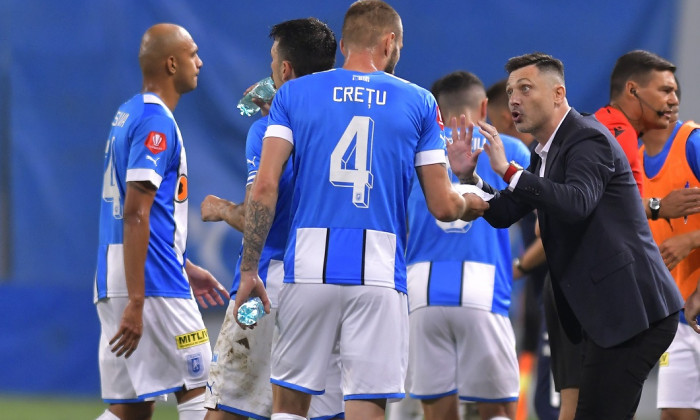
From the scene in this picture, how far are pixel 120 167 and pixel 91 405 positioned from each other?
4664mm

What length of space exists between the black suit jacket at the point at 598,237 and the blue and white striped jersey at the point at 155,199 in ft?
6.37

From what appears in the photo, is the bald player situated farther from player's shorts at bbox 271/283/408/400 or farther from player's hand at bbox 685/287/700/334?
player's hand at bbox 685/287/700/334

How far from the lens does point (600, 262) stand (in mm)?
4551

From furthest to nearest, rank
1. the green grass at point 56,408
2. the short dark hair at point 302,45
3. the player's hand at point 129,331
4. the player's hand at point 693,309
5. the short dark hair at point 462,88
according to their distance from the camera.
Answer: the green grass at point 56,408 < the short dark hair at point 462,88 < the player's hand at point 693,309 < the player's hand at point 129,331 < the short dark hair at point 302,45

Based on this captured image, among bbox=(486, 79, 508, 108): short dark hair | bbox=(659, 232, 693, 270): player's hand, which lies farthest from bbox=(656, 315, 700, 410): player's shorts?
bbox=(486, 79, 508, 108): short dark hair

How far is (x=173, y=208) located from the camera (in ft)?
18.8

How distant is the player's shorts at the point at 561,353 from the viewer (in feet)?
18.8

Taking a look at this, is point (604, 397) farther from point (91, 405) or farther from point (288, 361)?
point (91, 405)

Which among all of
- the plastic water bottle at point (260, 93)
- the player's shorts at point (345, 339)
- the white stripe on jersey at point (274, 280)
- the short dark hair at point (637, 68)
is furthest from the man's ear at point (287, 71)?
the short dark hair at point (637, 68)

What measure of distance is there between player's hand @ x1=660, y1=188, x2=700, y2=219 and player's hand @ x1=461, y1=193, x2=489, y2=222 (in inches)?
56.0

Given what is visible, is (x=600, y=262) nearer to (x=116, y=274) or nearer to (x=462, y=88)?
(x=462, y=88)

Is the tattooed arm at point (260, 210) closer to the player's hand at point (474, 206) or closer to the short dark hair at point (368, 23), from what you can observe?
the short dark hair at point (368, 23)

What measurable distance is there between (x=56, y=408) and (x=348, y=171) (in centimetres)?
597

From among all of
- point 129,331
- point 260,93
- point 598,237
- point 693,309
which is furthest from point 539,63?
point 129,331
